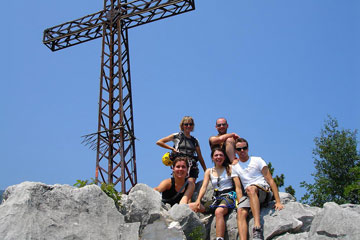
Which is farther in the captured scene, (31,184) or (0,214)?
(31,184)

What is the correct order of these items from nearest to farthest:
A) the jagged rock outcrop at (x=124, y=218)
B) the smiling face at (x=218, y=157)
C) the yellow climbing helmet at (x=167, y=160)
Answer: the jagged rock outcrop at (x=124, y=218)
the smiling face at (x=218, y=157)
the yellow climbing helmet at (x=167, y=160)

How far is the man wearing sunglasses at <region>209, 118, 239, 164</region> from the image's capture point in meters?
7.21

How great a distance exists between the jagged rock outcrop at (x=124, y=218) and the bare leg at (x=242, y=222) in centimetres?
31

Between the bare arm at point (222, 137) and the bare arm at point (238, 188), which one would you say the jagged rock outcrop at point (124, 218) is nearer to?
the bare arm at point (238, 188)

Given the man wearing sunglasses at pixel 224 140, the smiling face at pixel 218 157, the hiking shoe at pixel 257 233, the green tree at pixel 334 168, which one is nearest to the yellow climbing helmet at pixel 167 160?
the man wearing sunglasses at pixel 224 140

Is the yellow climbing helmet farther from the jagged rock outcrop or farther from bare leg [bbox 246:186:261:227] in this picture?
bare leg [bbox 246:186:261:227]

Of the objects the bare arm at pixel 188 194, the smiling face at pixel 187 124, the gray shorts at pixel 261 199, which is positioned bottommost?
the gray shorts at pixel 261 199

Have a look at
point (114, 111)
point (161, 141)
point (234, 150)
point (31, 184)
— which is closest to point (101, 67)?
point (114, 111)

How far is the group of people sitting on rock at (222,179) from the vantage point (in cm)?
610

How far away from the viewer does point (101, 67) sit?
13.5 m

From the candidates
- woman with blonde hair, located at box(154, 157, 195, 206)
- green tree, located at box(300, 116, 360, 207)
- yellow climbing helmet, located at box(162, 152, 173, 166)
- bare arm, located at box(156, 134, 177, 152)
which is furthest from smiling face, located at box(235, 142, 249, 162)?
green tree, located at box(300, 116, 360, 207)

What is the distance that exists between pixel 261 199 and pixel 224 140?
1.46 m

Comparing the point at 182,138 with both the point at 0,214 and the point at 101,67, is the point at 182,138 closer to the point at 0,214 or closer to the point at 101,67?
the point at 0,214

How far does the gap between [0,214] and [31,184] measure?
0.55 meters
